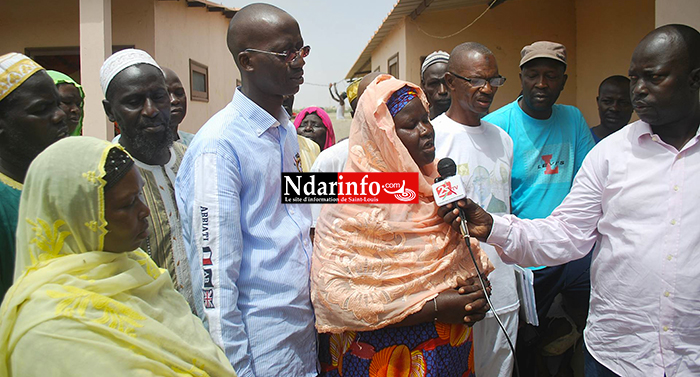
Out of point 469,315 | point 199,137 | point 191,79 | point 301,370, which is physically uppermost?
point 191,79

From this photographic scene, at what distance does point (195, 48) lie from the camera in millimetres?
10898

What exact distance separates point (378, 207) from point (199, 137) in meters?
0.82

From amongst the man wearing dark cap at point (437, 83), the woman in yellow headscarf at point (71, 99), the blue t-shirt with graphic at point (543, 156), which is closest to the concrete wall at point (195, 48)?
the woman in yellow headscarf at point (71, 99)

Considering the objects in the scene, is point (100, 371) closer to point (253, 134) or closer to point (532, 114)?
point (253, 134)

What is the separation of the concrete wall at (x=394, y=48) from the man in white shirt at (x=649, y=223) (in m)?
8.00

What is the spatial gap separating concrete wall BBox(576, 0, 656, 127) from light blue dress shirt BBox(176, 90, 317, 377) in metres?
6.00

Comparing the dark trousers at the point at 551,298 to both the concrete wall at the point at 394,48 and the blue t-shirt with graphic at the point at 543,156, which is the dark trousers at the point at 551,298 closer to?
the blue t-shirt with graphic at the point at 543,156

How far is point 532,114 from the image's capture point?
137 inches

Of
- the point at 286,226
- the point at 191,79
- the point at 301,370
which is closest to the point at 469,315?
the point at 301,370

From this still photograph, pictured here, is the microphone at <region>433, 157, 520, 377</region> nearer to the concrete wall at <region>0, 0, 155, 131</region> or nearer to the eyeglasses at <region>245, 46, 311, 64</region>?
the eyeglasses at <region>245, 46, 311, 64</region>

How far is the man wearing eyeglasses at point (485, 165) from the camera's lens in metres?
2.95

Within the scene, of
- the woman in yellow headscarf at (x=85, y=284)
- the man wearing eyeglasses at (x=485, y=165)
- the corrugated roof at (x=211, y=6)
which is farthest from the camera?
the corrugated roof at (x=211, y=6)

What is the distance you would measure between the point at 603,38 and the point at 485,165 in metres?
6.09

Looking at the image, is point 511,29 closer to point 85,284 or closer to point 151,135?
point 151,135
